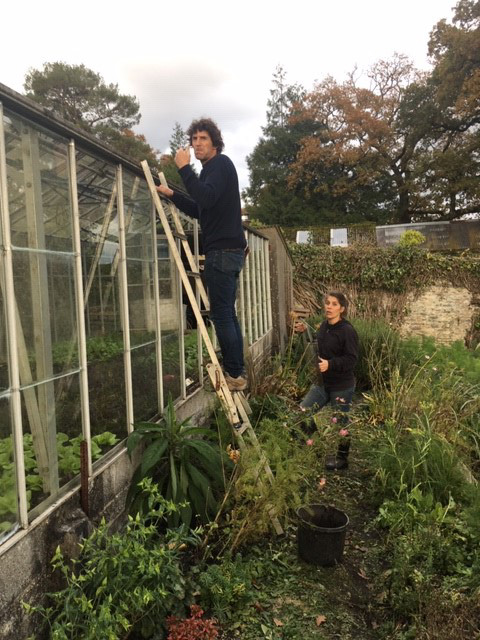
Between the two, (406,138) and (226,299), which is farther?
(406,138)

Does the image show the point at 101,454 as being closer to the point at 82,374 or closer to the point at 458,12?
the point at 82,374

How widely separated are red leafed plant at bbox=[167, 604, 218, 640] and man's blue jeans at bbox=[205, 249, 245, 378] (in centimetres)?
181

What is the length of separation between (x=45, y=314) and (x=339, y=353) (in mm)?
3270

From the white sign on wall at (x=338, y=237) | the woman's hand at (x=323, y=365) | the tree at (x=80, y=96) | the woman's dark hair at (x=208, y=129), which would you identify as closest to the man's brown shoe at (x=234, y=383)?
the woman's hand at (x=323, y=365)

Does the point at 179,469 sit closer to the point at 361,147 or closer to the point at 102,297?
the point at 102,297

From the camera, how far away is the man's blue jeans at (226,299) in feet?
12.3

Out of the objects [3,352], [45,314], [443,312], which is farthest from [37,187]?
[443,312]

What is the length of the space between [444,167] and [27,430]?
1003 inches

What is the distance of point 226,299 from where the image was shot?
3822mm

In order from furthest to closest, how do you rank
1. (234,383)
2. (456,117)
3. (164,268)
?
(456,117) < (164,268) < (234,383)

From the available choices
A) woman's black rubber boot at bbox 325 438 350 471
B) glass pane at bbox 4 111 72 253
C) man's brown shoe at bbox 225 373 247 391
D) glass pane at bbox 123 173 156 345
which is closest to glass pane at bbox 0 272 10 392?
glass pane at bbox 4 111 72 253

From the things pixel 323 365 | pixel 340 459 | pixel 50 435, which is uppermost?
pixel 50 435

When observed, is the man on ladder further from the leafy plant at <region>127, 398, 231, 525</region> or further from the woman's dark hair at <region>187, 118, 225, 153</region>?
the leafy plant at <region>127, 398, 231, 525</region>

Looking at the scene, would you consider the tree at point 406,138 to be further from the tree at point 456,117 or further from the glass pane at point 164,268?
the glass pane at point 164,268
